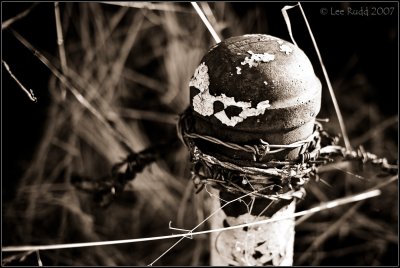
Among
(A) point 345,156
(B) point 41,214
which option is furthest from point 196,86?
(B) point 41,214

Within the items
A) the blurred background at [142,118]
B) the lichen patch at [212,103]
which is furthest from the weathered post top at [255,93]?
the blurred background at [142,118]

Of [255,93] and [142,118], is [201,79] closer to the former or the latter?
[255,93]

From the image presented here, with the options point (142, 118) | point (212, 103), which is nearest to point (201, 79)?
point (212, 103)

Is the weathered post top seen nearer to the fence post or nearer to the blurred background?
the fence post

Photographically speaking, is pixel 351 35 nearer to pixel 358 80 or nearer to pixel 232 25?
pixel 358 80

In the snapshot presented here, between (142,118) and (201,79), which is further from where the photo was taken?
(142,118)

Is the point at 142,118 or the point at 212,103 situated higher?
the point at 212,103

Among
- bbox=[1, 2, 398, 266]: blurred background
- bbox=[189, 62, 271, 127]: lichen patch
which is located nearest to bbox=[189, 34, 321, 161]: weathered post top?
bbox=[189, 62, 271, 127]: lichen patch

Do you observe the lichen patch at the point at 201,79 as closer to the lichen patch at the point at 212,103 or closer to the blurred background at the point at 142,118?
the lichen patch at the point at 212,103
